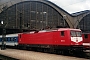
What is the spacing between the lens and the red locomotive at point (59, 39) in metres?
27.9

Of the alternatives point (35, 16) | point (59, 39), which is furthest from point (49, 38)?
point (35, 16)

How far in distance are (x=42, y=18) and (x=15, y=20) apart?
11551mm

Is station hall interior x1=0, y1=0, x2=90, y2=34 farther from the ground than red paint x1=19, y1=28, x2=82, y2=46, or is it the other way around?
station hall interior x1=0, y1=0, x2=90, y2=34

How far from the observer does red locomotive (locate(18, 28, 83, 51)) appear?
27.9m

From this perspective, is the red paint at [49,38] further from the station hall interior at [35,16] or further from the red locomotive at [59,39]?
the station hall interior at [35,16]

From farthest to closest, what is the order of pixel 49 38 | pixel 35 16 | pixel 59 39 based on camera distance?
1. pixel 35 16
2. pixel 49 38
3. pixel 59 39

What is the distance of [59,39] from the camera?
2977 cm

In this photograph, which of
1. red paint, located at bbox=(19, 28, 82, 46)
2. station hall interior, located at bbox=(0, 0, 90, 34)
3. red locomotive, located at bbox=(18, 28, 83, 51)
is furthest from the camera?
station hall interior, located at bbox=(0, 0, 90, 34)

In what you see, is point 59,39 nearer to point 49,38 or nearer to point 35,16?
point 49,38

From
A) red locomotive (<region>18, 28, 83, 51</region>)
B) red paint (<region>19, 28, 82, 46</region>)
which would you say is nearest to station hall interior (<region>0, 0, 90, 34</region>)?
red paint (<region>19, 28, 82, 46</region>)

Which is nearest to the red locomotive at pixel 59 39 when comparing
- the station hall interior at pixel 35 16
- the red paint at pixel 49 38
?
the red paint at pixel 49 38

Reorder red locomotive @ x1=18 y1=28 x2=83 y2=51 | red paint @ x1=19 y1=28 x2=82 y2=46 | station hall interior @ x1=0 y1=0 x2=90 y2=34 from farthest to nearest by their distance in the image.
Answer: station hall interior @ x1=0 y1=0 x2=90 y2=34, red paint @ x1=19 y1=28 x2=82 y2=46, red locomotive @ x1=18 y1=28 x2=83 y2=51

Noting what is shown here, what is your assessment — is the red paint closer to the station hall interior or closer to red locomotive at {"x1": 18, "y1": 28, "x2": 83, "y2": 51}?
red locomotive at {"x1": 18, "y1": 28, "x2": 83, "y2": 51}

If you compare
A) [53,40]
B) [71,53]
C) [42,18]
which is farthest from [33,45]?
[42,18]
